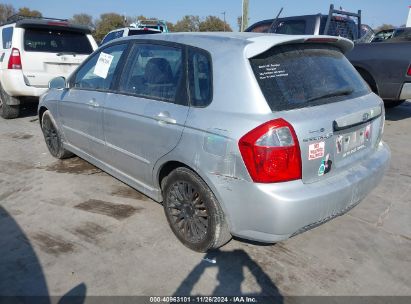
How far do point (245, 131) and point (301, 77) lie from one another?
651 mm

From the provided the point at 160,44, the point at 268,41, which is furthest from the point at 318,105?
the point at 160,44

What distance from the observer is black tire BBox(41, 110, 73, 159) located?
4961 millimetres

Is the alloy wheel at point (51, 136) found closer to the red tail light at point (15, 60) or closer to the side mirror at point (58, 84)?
the side mirror at point (58, 84)

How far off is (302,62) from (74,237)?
2402 mm

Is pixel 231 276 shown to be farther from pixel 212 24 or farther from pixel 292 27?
pixel 212 24

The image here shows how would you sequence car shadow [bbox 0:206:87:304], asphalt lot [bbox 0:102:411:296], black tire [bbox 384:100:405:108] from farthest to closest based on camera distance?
black tire [bbox 384:100:405:108] → asphalt lot [bbox 0:102:411:296] → car shadow [bbox 0:206:87:304]

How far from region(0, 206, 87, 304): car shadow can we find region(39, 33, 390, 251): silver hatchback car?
1.01 m

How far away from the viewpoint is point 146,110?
3121 millimetres

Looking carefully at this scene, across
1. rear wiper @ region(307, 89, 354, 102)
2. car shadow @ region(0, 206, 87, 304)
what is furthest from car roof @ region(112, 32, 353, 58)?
car shadow @ region(0, 206, 87, 304)

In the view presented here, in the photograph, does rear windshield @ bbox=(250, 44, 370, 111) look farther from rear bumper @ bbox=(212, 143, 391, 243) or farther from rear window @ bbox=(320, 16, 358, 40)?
rear window @ bbox=(320, 16, 358, 40)

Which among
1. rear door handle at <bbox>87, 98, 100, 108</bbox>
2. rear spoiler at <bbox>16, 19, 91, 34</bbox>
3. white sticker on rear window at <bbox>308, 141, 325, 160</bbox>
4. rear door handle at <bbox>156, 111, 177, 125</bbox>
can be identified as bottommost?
white sticker on rear window at <bbox>308, 141, 325, 160</bbox>

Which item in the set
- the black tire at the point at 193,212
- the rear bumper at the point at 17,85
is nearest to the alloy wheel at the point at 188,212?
the black tire at the point at 193,212

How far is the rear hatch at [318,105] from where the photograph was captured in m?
2.44

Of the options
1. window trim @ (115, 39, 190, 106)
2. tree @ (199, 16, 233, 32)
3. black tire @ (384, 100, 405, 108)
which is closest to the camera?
window trim @ (115, 39, 190, 106)
